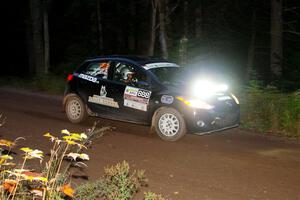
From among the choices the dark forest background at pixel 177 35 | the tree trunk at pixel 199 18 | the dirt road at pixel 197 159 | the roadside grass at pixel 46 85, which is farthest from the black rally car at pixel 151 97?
the tree trunk at pixel 199 18

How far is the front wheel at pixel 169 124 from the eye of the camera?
966 cm

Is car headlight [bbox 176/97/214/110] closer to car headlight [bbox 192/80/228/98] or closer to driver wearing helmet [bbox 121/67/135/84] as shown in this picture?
car headlight [bbox 192/80/228/98]

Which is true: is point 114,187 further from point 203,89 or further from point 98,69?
point 98,69

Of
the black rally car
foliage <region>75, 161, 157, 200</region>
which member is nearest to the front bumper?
the black rally car

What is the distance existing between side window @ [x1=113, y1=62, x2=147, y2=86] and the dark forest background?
4.36m

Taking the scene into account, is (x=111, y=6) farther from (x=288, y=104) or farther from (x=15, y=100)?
(x=288, y=104)

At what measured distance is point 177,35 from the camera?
82.8 feet

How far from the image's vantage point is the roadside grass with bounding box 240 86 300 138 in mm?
10797

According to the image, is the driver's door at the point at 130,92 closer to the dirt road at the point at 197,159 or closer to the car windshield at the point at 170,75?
the car windshield at the point at 170,75

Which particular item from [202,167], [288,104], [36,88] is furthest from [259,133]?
[36,88]

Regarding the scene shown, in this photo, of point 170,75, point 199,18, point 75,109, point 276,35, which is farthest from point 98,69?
point 199,18

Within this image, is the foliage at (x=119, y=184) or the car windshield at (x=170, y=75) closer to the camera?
the foliage at (x=119, y=184)

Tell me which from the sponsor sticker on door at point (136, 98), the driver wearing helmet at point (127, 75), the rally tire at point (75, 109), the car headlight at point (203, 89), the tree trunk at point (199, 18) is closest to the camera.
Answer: the car headlight at point (203, 89)

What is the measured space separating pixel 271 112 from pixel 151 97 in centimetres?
319
